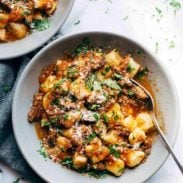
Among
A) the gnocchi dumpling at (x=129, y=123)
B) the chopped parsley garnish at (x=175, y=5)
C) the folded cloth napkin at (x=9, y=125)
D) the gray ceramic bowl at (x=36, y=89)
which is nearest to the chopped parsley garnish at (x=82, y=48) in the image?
the gray ceramic bowl at (x=36, y=89)

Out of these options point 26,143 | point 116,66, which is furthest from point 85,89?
point 26,143

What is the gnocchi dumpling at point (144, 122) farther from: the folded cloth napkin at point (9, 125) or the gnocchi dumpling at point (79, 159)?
the folded cloth napkin at point (9, 125)

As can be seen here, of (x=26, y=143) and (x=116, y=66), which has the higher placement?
(x=116, y=66)

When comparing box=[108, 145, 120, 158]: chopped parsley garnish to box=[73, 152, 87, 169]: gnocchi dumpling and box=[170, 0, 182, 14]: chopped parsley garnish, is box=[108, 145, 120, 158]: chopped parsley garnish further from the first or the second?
box=[170, 0, 182, 14]: chopped parsley garnish

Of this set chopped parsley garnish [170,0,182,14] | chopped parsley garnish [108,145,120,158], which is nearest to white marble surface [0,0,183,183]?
chopped parsley garnish [170,0,182,14]

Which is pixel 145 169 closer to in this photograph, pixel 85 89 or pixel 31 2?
pixel 85 89

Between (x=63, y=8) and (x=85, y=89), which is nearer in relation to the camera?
(x=85, y=89)
